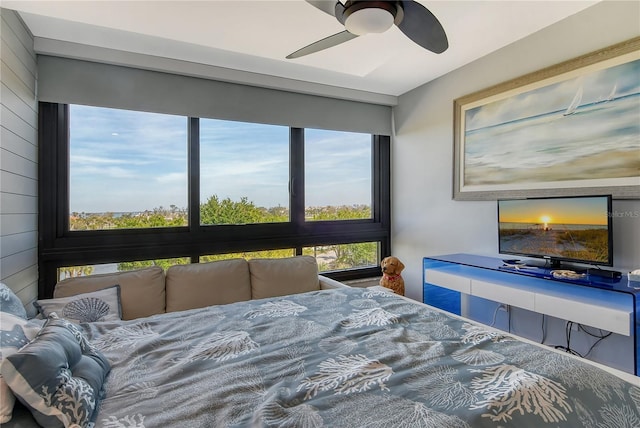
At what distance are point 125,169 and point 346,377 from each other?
2629 millimetres

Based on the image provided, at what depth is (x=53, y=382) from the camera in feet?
3.08

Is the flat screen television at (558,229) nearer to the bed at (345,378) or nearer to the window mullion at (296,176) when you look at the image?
the bed at (345,378)

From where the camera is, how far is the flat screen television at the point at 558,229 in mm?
1980

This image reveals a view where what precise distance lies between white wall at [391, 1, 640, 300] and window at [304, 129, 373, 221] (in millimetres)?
373

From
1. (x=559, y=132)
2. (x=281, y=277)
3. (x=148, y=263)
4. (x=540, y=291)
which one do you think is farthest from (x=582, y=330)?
(x=148, y=263)

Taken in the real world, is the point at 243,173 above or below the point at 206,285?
above

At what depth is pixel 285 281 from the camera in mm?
2771

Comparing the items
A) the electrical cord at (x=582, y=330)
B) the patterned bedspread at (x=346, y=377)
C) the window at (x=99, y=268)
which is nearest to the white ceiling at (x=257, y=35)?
the window at (x=99, y=268)

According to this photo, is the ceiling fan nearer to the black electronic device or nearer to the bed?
the bed

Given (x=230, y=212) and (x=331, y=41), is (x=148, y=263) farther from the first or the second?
(x=331, y=41)

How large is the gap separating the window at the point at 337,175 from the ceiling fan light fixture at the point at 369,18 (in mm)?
2078

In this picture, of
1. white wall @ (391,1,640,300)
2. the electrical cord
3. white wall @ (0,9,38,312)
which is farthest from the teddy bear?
white wall @ (0,9,38,312)

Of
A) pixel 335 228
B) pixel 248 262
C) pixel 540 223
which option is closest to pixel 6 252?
pixel 248 262

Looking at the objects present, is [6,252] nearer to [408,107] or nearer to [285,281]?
[285,281]
